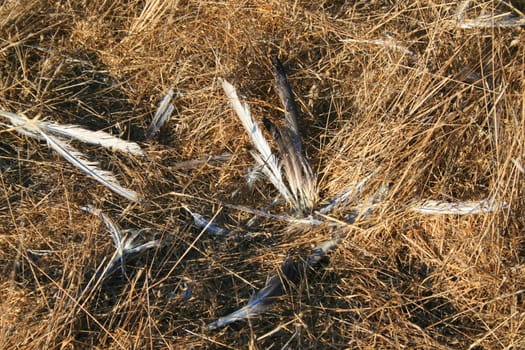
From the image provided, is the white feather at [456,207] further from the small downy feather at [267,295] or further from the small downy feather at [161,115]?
the small downy feather at [161,115]

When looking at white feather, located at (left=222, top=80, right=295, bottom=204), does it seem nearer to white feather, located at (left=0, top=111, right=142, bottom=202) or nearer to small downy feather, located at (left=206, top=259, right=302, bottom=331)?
small downy feather, located at (left=206, top=259, right=302, bottom=331)

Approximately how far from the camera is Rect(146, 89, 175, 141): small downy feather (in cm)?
266

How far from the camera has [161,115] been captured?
106 inches

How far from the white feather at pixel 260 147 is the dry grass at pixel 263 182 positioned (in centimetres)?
6

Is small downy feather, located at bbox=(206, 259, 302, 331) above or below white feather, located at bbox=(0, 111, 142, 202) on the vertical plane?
below

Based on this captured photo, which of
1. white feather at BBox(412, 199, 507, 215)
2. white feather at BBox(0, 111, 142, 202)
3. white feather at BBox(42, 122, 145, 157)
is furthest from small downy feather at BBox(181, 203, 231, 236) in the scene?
white feather at BBox(412, 199, 507, 215)

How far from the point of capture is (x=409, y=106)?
2471 millimetres

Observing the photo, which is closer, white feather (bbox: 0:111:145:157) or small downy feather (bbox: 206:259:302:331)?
small downy feather (bbox: 206:259:302:331)

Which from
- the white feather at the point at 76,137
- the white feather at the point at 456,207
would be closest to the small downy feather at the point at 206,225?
the white feather at the point at 76,137

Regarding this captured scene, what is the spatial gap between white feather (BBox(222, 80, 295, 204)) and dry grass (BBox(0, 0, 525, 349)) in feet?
0.20

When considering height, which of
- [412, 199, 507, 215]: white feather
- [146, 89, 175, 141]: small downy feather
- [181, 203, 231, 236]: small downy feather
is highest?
[146, 89, 175, 141]: small downy feather

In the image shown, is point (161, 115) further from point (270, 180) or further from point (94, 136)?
point (270, 180)

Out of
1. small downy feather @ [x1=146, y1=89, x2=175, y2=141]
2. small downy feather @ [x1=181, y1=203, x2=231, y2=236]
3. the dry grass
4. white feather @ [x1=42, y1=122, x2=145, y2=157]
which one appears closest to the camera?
the dry grass

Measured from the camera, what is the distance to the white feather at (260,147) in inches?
98.2
